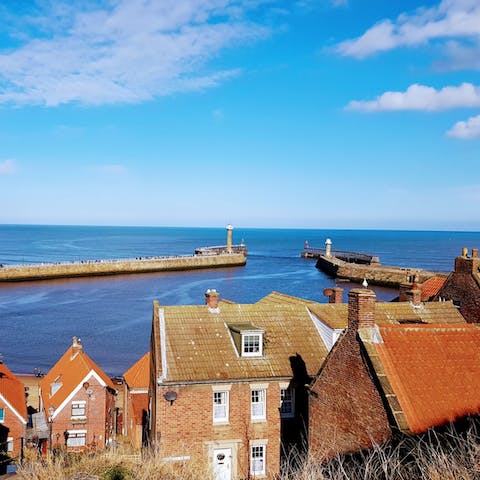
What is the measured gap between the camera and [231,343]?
2405cm

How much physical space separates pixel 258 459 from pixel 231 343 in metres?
4.98

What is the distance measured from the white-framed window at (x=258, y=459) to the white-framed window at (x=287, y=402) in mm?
1655

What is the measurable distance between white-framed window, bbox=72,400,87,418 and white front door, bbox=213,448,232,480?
12.3 m

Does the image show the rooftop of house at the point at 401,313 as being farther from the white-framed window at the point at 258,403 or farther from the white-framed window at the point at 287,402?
the white-framed window at the point at 258,403

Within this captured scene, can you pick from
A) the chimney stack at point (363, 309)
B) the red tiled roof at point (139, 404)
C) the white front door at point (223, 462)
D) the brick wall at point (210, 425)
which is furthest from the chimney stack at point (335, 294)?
the chimney stack at point (363, 309)

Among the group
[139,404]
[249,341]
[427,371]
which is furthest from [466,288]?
[139,404]

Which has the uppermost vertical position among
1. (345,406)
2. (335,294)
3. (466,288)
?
(466,288)

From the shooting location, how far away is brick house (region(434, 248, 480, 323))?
1123 inches

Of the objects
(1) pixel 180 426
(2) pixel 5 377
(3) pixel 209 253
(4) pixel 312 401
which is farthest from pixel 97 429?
(3) pixel 209 253

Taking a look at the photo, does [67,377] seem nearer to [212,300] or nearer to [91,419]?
[91,419]

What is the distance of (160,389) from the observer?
842 inches

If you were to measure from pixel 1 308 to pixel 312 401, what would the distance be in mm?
66068

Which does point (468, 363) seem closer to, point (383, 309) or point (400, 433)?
point (400, 433)

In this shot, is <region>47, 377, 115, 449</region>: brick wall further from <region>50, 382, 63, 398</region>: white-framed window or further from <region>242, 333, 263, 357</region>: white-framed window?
<region>242, 333, 263, 357</region>: white-framed window
